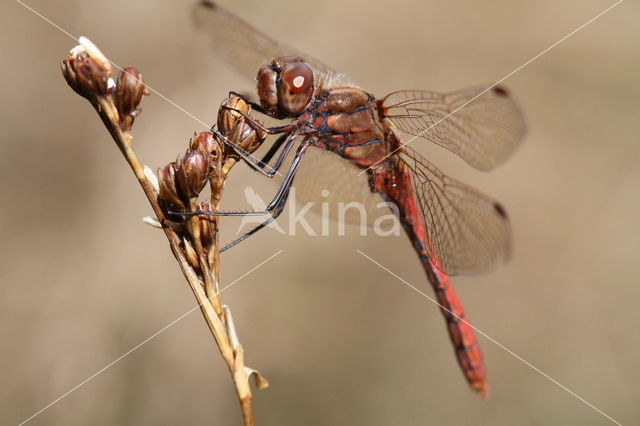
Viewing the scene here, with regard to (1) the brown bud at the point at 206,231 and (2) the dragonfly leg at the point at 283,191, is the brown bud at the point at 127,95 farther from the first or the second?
(2) the dragonfly leg at the point at 283,191

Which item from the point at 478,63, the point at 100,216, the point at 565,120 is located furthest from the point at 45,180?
the point at 565,120

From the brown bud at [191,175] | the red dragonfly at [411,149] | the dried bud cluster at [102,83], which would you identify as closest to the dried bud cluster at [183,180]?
the brown bud at [191,175]

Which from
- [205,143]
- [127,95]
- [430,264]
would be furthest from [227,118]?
[430,264]

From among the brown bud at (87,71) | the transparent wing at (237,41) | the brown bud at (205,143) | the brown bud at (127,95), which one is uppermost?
the transparent wing at (237,41)

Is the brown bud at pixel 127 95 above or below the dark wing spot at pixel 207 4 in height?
below

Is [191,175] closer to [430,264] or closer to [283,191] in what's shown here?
[283,191]

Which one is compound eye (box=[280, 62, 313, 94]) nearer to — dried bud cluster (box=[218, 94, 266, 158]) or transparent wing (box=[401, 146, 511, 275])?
dried bud cluster (box=[218, 94, 266, 158])

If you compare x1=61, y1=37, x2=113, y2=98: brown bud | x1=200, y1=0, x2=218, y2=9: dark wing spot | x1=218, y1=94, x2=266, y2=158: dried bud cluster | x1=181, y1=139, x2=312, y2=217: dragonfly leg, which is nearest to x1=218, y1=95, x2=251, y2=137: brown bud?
x1=218, y1=94, x2=266, y2=158: dried bud cluster
